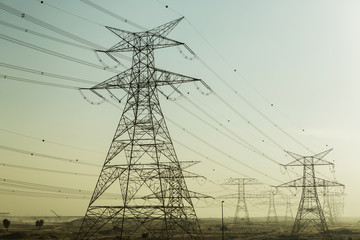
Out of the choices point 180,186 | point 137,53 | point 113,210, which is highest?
point 137,53

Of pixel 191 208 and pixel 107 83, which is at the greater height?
pixel 107 83

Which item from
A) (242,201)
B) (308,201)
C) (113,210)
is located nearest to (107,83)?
(113,210)

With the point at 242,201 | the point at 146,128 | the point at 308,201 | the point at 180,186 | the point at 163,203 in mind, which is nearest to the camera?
the point at 163,203

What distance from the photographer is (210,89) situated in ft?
123

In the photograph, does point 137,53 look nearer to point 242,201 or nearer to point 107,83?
point 107,83

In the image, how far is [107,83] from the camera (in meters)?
37.3

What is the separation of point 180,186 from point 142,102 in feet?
32.5

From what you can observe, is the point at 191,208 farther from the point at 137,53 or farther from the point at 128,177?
the point at 137,53

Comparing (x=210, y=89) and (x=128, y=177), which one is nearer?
(x=128, y=177)

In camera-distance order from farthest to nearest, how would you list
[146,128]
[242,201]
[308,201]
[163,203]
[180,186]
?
[242,201] → [308,201] → [180,186] → [146,128] → [163,203]

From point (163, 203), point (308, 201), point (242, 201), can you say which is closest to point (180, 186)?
point (163, 203)

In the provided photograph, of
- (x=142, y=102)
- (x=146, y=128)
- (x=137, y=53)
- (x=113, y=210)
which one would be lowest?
(x=113, y=210)

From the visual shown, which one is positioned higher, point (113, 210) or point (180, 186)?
point (180, 186)

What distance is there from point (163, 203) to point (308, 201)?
141 ft
